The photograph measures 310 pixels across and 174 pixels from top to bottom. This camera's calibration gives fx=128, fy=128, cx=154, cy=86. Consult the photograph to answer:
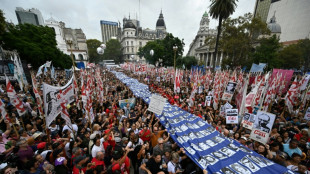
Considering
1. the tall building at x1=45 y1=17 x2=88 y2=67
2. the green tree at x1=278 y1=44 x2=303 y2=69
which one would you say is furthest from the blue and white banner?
the green tree at x1=278 y1=44 x2=303 y2=69

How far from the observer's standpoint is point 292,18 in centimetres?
6341

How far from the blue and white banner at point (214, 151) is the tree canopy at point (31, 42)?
82.0 ft

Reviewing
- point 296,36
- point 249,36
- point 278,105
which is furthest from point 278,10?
point 278,105

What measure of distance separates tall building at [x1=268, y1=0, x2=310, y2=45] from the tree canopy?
8266cm

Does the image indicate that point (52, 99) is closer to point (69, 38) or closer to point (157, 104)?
point (157, 104)

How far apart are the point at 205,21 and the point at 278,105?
104 meters

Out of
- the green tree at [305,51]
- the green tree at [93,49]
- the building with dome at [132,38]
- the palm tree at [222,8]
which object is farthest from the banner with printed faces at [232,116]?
the green tree at [93,49]

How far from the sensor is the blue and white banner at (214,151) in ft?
10.3

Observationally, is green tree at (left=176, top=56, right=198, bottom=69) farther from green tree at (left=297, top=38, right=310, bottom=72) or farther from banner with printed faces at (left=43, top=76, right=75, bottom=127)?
banner with printed faces at (left=43, top=76, right=75, bottom=127)

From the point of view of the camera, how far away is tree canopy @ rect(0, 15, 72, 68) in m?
18.0

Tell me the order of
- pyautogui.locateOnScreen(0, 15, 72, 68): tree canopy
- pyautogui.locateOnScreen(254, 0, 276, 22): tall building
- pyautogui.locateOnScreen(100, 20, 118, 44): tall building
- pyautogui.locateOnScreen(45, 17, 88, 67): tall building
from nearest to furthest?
pyautogui.locateOnScreen(0, 15, 72, 68): tree canopy < pyautogui.locateOnScreen(45, 17, 88, 67): tall building < pyautogui.locateOnScreen(254, 0, 276, 22): tall building < pyautogui.locateOnScreen(100, 20, 118, 44): tall building

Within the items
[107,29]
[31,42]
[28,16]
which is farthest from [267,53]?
[107,29]

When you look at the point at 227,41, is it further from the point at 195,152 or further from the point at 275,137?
the point at 195,152

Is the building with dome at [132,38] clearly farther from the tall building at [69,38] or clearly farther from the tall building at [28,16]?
the tall building at [28,16]
